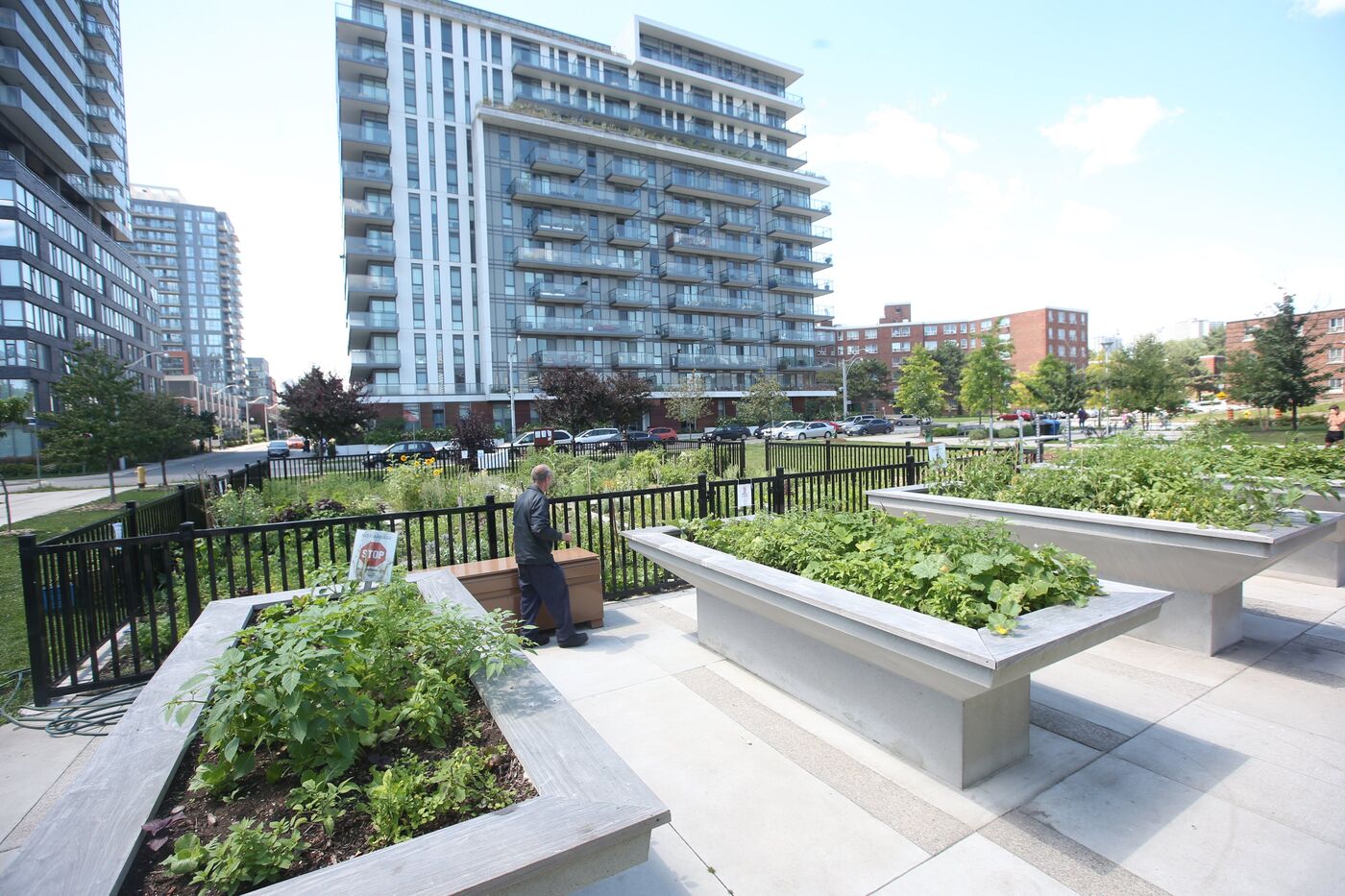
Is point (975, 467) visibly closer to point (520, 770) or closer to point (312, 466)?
point (520, 770)

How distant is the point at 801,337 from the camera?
64.3 m

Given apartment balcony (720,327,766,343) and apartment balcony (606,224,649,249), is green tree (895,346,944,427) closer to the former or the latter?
apartment balcony (720,327,766,343)

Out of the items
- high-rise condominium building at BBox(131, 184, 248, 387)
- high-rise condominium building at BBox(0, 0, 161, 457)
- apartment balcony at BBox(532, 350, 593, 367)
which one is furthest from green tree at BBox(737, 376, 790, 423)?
high-rise condominium building at BBox(131, 184, 248, 387)

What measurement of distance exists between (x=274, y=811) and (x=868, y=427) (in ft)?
178

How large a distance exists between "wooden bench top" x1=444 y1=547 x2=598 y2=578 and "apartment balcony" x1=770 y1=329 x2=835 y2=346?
2302 inches

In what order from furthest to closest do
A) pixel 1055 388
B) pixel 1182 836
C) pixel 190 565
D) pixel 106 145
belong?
pixel 106 145 < pixel 1055 388 < pixel 190 565 < pixel 1182 836

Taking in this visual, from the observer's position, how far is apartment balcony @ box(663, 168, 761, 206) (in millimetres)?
56844

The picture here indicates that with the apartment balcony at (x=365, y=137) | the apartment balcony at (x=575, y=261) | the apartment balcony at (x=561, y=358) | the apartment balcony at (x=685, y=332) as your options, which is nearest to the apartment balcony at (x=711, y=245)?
the apartment balcony at (x=575, y=261)

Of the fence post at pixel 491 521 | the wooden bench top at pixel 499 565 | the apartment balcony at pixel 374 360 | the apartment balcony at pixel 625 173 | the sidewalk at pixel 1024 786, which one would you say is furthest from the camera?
the apartment balcony at pixel 625 173

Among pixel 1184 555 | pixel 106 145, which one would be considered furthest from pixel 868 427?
pixel 106 145

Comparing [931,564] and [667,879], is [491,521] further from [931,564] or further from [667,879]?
[931,564]

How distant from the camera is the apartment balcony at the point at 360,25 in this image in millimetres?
45594

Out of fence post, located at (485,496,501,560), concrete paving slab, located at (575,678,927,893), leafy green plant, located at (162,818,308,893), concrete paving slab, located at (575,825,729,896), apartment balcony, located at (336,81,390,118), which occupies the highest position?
apartment balcony, located at (336,81,390,118)

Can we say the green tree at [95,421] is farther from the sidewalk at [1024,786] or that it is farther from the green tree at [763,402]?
the green tree at [763,402]
